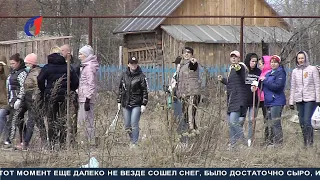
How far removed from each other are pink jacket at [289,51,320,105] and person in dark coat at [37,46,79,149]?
3.04 metres

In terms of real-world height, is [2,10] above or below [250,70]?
above

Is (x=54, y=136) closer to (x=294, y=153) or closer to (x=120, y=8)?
(x=294, y=153)

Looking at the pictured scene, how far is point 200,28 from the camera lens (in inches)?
928

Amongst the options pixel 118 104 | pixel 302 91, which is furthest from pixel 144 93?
pixel 302 91

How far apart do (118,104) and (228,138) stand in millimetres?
2183

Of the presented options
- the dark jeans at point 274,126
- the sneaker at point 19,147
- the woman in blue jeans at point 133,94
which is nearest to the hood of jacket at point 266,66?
the dark jeans at point 274,126

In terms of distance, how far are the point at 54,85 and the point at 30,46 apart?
9490 mm

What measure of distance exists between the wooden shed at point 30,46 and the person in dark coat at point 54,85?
27.3ft

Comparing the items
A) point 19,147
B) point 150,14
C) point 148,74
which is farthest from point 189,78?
point 150,14

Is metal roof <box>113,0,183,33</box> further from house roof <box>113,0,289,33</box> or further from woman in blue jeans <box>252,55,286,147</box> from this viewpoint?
woman in blue jeans <box>252,55,286,147</box>

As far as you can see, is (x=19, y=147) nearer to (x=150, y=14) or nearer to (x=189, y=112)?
(x=189, y=112)

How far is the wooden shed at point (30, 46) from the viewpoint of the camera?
1664cm

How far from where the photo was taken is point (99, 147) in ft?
23.7

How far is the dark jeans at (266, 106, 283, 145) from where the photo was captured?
26.6 ft
